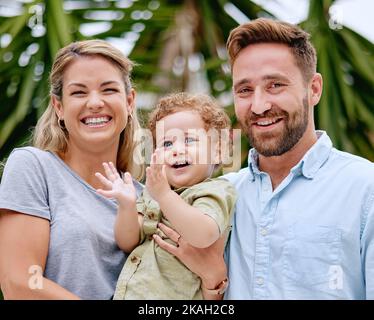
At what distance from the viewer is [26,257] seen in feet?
5.99

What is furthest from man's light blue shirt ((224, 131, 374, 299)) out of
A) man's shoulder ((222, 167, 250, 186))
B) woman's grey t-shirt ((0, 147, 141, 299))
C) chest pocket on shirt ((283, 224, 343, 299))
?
woman's grey t-shirt ((0, 147, 141, 299))

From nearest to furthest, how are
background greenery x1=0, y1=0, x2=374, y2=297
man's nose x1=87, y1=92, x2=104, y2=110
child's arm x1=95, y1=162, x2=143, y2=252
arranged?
child's arm x1=95, y1=162, x2=143, y2=252 → man's nose x1=87, y1=92, x2=104, y2=110 → background greenery x1=0, y1=0, x2=374, y2=297

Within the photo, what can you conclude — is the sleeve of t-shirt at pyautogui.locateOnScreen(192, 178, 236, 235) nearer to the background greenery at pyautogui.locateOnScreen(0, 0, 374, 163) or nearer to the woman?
the woman

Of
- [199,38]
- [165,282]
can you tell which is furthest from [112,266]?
[199,38]

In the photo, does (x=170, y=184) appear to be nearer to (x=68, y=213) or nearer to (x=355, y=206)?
(x=68, y=213)

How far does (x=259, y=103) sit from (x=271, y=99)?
41 mm

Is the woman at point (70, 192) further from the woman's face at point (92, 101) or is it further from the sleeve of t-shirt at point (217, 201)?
the sleeve of t-shirt at point (217, 201)

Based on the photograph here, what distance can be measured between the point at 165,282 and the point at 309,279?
37cm

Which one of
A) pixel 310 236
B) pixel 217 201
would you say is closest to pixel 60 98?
pixel 217 201

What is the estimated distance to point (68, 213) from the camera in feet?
6.17

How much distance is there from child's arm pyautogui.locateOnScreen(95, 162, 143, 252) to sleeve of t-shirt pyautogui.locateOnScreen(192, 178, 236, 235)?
0.17m

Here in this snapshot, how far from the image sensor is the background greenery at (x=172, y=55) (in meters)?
3.77

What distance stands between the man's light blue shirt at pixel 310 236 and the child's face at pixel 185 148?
162 mm

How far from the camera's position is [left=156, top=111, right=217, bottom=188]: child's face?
194cm
